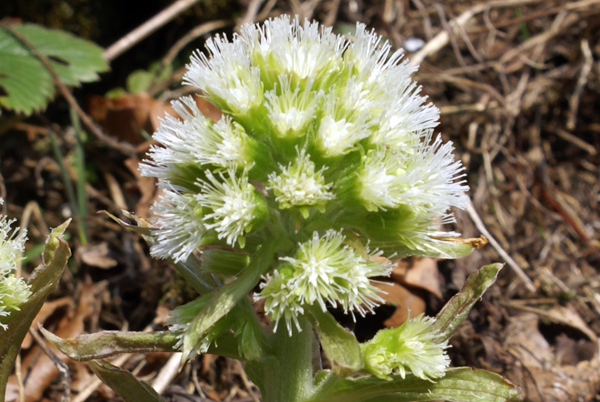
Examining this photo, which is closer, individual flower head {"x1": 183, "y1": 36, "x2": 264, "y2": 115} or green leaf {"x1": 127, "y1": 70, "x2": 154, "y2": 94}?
individual flower head {"x1": 183, "y1": 36, "x2": 264, "y2": 115}

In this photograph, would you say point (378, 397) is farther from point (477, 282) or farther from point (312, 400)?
point (477, 282)

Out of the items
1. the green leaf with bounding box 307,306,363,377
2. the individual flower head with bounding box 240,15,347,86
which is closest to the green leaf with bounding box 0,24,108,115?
the individual flower head with bounding box 240,15,347,86

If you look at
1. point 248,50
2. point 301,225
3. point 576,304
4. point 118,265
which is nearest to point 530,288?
point 576,304

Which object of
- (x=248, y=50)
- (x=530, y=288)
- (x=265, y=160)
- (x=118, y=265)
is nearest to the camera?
(x=265, y=160)

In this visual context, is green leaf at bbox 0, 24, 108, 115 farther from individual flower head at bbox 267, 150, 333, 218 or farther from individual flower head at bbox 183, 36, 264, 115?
individual flower head at bbox 267, 150, 333, 218

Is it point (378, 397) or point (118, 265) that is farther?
point (118, 265)

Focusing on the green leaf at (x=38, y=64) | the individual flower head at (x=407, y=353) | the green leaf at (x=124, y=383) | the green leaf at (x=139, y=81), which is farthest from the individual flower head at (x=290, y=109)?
the green leaf at (x=139, y=81)

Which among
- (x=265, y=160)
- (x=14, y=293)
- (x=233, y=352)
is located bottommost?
(x=233, y=352)
